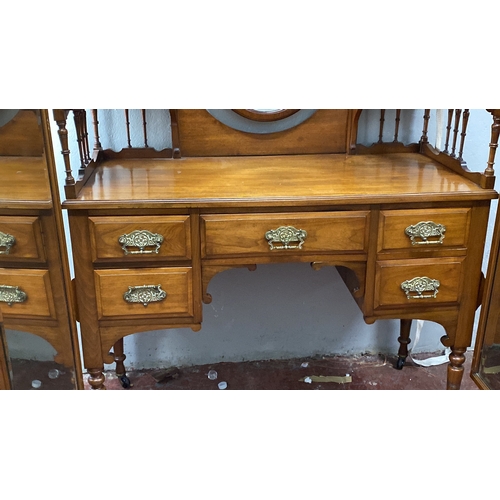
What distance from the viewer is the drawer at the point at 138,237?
1.16 metres

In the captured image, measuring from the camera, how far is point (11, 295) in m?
1.04

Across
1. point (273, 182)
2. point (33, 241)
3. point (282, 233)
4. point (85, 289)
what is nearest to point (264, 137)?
point (273, 182)

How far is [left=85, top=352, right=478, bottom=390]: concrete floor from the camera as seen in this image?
1692 mm

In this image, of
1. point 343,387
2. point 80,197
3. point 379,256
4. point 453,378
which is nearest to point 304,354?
point 343,387

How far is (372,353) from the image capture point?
183 cm

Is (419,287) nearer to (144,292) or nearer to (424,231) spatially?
(424,231)

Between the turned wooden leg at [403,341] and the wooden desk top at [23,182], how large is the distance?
1.21 metres

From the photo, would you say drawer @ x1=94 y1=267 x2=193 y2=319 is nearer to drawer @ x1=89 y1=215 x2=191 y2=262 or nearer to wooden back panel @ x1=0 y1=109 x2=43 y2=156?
drawer @ x1=89 y1=215 x2=191 y2=262

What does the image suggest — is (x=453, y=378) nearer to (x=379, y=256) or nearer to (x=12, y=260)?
(x=379, y=256)

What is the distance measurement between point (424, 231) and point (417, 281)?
12 cm

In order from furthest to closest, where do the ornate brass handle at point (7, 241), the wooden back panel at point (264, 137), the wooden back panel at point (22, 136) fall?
the wooden back panel at point (264, 137), the ornate brass handle at point (7, 241), the wooden back panel at point (22, 136)

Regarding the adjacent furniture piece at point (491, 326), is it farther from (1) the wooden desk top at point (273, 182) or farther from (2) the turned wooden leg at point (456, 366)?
(1) the wooden desk top at point (273, 182)

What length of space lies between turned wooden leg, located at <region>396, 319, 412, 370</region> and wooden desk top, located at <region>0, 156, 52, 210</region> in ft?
3.96

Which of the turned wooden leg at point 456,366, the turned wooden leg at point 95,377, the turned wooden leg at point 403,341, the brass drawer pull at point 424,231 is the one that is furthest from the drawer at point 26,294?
the turned wooden leg at point 403,341
